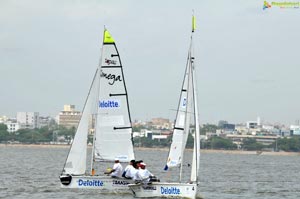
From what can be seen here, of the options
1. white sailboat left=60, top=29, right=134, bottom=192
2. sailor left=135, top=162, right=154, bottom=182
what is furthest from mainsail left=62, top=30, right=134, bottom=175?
sailor left=135, top=162, right=154, bottom=182

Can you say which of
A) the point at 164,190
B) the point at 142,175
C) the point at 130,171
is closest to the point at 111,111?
the point at 130,171

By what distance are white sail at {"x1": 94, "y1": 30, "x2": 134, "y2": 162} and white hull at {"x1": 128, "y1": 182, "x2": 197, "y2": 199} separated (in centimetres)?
498

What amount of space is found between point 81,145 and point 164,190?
723cm

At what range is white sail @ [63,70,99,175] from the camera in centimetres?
4706

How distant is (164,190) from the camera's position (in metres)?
42.5

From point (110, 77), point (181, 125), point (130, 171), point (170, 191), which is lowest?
point (170, 191)

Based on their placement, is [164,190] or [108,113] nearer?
[164,190]

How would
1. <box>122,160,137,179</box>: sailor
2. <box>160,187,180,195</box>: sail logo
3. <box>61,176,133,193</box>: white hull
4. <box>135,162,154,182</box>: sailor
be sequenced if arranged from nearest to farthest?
<box>160,187,180,195</box>: sail logo < <box>135,162,154,182</box>: sailor < <box>122,160,137,179</box>: sailor < <box>61,176,133,193</box>: white hull

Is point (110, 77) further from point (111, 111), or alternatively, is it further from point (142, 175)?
point (142, 175)

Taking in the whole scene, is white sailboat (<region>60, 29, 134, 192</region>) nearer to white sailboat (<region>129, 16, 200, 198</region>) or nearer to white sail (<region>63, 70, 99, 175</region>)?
white sail (<region>63, 70, 99, 175</region>)

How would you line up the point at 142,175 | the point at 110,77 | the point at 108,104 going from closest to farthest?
the point at 142,175 → the point at 110,77 → the point at 108,104

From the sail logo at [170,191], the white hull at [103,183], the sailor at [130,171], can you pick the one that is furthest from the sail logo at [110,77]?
the sail logo at [170,191]

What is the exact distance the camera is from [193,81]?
43.0 m

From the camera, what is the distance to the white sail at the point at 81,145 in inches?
1853
